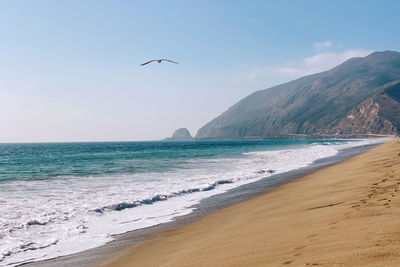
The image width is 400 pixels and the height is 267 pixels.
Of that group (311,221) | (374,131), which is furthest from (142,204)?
(374,131)

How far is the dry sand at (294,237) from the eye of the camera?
4.20m

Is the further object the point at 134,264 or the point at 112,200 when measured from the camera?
the point at 112,200

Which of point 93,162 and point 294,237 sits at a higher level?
point 294,237

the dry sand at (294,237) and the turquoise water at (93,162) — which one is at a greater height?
the dry sand at (294,237)

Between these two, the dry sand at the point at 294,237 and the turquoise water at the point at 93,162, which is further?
the turquoise water at the point at 93,162

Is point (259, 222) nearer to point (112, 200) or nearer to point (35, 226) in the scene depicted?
point (35, 226)

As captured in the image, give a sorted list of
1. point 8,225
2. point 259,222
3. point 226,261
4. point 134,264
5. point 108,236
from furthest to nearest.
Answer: point 8,225
point 108,236
point 259,222
point 134,264
point 226,261

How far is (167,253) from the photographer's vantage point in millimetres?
6246

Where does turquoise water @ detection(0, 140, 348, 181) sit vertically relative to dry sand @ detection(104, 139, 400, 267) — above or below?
below

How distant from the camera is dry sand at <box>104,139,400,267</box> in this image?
4199 millimetres

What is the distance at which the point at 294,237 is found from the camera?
215 inches

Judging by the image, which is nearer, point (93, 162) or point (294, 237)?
point (294, 237)

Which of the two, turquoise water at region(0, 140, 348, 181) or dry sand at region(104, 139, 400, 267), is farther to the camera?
turquoise water at region(0, 140, 348, 181)

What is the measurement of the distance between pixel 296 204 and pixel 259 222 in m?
2.10
